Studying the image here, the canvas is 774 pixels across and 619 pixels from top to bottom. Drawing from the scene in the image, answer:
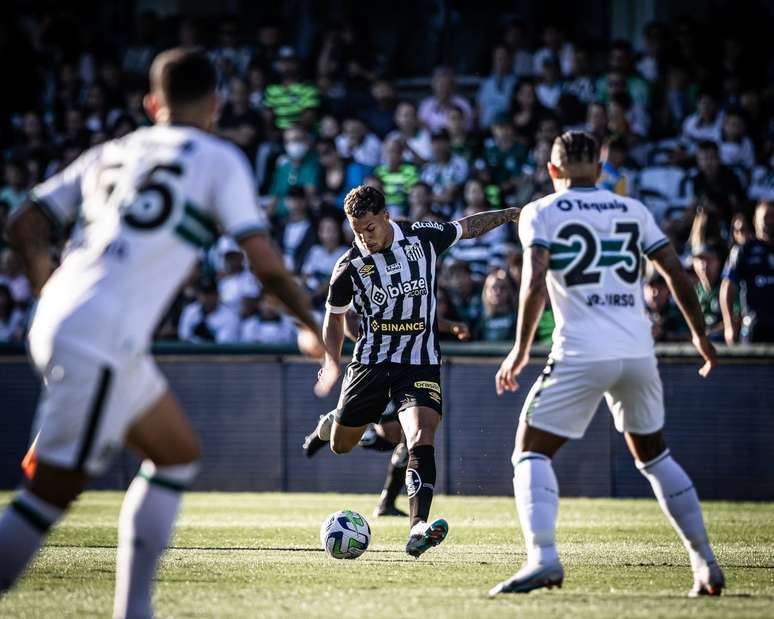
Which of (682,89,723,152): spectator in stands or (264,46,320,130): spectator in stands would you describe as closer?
(682,89,723,152): spectator in stands

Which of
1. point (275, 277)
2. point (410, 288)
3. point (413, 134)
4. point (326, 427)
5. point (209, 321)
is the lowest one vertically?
point (209, 321)

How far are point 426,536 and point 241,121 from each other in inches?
433

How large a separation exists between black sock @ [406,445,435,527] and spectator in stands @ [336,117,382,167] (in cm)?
885

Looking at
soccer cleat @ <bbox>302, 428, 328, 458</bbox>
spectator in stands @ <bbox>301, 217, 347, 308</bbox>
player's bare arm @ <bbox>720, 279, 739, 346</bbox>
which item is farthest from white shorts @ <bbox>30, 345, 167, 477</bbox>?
spectator in stands @ <bbox>301, 217, 347, 308</bbox>

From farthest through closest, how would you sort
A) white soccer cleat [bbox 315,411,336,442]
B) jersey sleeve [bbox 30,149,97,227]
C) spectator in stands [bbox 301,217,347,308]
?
spectator in stands [bbox 301,217,347,308] < white soccer cleat [bbox 315,411,336,442] < jersey sleeve [bbox 30,149,97,227]

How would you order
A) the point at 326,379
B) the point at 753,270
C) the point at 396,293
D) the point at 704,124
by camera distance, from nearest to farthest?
the point at 326,379 < the point at 396,293 < the point at 753,270 < the point at 704,124

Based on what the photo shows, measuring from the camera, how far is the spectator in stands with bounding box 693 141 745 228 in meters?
14.9

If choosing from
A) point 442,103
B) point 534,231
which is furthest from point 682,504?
point 442,103

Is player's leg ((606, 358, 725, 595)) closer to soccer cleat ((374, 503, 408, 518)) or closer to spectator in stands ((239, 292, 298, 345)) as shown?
soccer cleat ((374, 503, 408, 518))

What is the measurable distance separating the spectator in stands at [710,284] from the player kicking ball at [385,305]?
4.79 meters

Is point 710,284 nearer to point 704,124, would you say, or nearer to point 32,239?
point 704,124

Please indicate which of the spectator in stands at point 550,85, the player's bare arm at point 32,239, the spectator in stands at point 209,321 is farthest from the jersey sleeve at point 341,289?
the spectator in stands at point 550,85

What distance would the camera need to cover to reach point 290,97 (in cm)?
1833

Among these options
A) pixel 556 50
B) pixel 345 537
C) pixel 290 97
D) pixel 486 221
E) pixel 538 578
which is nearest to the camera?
pixel 538 578
